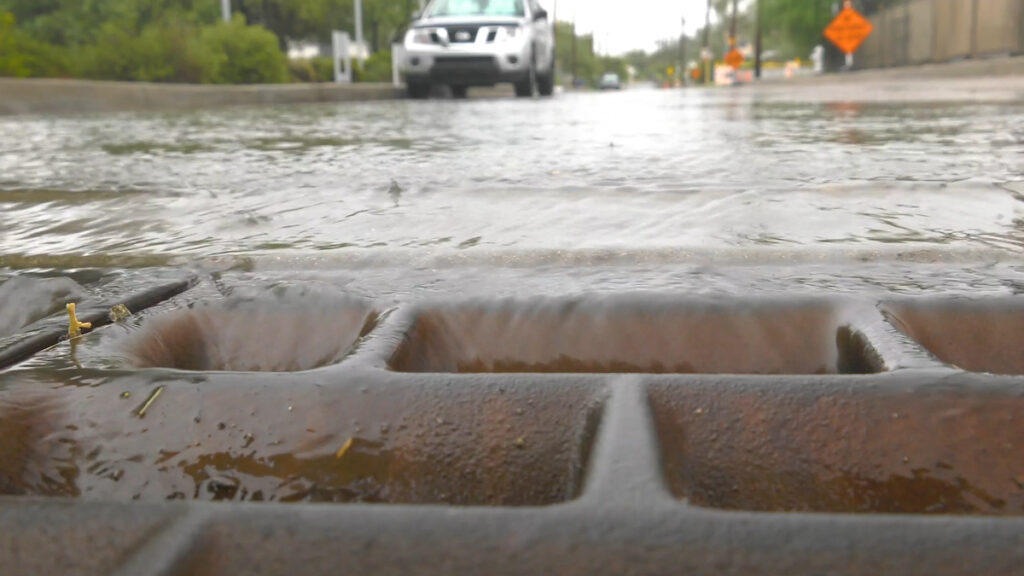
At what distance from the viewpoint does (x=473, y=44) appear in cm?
1209

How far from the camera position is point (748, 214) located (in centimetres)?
204

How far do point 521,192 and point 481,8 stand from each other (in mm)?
10891

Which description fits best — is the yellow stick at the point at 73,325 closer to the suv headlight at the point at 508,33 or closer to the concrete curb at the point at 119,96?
the concrete curb at the point at 119,96

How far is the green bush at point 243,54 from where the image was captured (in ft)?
52.8

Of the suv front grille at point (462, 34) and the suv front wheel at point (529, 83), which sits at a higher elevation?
the suv front grille at point (462, 34)

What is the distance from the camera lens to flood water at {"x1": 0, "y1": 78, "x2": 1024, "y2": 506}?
890 millimetres

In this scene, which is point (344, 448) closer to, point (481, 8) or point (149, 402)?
point (149, 402)

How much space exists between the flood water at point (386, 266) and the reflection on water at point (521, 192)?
0.05 ft

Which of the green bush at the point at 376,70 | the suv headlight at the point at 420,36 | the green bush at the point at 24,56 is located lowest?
the green bush at the point at 24,56

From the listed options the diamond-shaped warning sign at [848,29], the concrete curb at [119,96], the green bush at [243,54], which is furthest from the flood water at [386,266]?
the diamond-shaped warning sign at [848,29]

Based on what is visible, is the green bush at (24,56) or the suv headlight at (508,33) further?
the suv headlight at (508,33)

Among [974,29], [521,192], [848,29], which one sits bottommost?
[521,192]

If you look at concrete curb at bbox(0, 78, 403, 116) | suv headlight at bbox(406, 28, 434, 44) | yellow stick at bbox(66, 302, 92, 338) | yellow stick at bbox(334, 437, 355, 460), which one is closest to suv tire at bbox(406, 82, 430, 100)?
suv headlight at bbox(406, 28, 434, 44)

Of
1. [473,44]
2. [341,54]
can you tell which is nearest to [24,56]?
[473,44]
